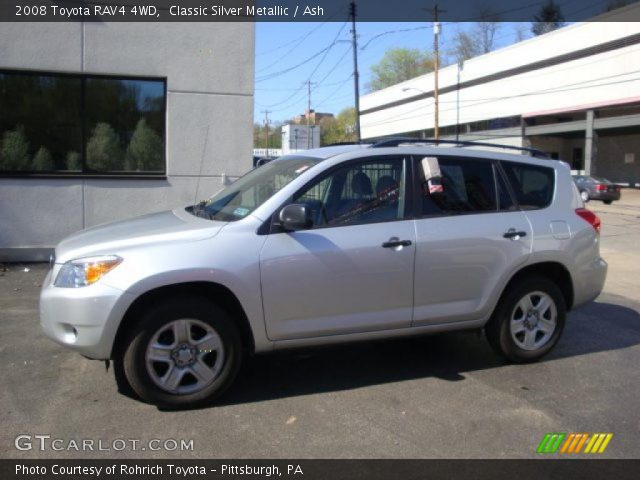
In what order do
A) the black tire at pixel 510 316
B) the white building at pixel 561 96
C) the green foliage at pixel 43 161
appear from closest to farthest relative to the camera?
1. the black tire at pixel 510 316
2. the green foliage at pixel 43 161
3. the white building at pixel 561 96

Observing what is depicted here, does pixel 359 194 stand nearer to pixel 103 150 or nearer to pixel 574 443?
pixel 574 443

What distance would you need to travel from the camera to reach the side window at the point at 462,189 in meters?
4.53

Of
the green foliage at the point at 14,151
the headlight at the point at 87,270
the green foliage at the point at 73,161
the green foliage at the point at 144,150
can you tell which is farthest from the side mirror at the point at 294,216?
the green foliage at the point at 14,151

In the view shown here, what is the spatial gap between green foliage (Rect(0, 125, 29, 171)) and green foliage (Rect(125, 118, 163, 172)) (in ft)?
4.83

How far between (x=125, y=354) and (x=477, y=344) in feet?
10.9

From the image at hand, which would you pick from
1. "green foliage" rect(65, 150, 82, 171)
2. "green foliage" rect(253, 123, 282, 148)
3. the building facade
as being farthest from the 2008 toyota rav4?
"green foliage" rect(253, 123, 282, 148)

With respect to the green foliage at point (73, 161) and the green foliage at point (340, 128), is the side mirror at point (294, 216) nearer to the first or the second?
the green foliage at point (73, 161)

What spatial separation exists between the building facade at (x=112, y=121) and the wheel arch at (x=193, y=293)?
18.2ft

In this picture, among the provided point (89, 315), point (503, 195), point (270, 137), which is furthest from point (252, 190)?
point (270, 137)

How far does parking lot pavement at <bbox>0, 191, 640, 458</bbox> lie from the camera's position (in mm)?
3506
